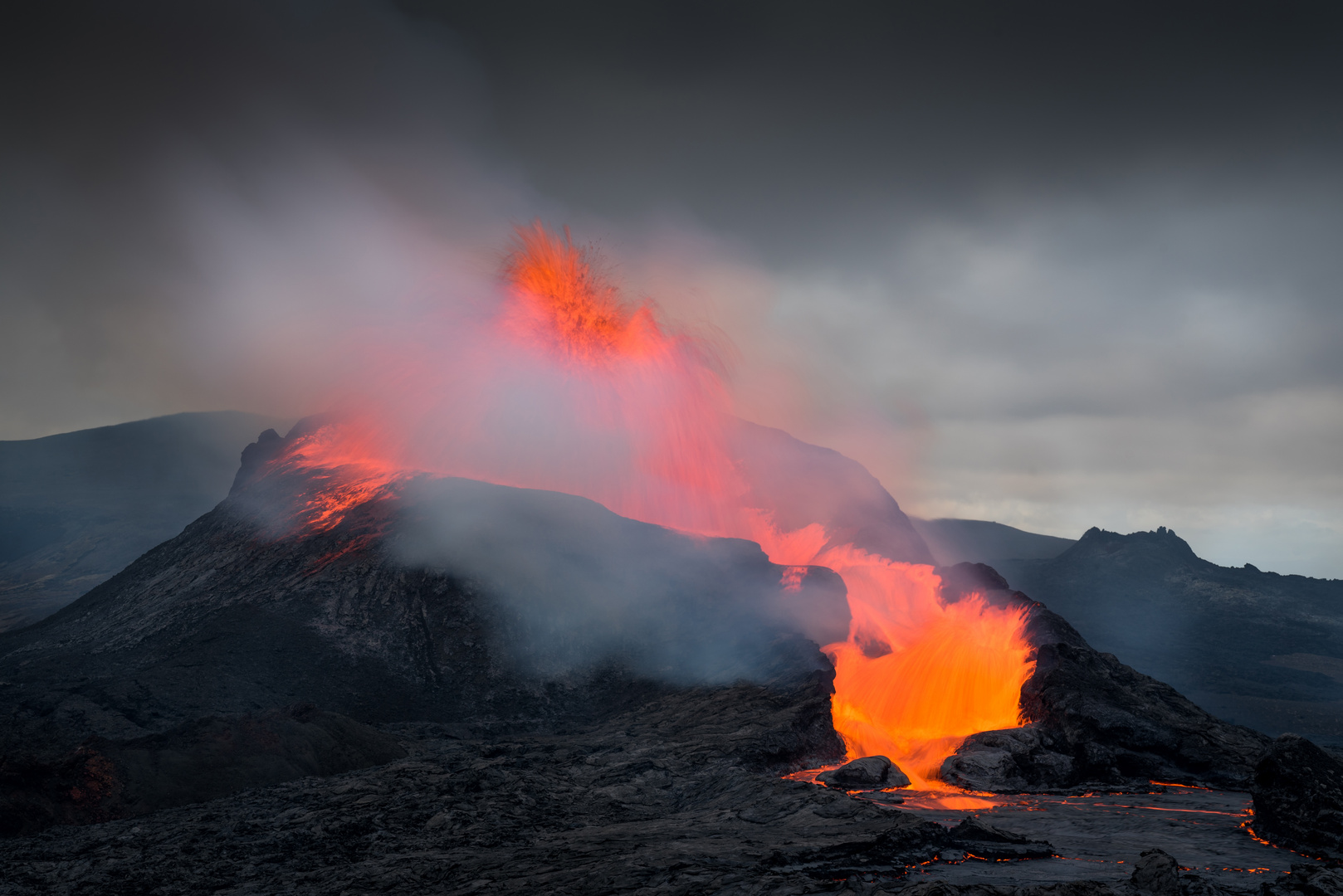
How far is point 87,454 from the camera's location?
12975 cm

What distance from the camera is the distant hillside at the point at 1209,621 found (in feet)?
211

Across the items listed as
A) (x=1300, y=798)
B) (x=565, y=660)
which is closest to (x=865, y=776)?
(x=1300, y=798)

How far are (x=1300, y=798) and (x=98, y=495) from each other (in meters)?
135

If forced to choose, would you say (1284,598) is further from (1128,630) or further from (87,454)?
(87,454)

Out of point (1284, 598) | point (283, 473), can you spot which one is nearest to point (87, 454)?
point (283, 473)

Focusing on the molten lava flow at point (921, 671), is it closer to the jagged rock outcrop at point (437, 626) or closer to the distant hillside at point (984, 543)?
the jagged rock outcrop at point (437, 626)

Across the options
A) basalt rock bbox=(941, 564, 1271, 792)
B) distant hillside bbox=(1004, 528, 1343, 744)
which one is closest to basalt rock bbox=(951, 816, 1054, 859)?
basalt rock bbox=(941, 564, 1271, 792)

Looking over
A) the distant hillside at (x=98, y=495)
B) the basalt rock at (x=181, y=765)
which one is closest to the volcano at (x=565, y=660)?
the basalt rock at (x=181, y=765)

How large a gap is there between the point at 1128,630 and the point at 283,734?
293ft

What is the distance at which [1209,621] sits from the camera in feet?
276

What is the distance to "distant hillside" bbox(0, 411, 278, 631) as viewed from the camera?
272 ft

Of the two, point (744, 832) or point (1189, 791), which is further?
point (1189, 791)

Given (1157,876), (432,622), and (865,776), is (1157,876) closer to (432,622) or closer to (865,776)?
(865,776)

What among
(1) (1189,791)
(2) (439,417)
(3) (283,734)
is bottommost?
(1) (1189,791)
